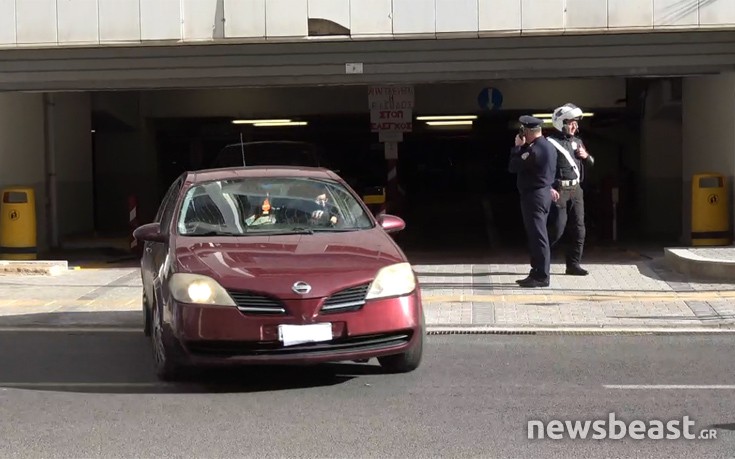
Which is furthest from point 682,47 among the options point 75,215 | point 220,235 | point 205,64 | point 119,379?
point 75,215

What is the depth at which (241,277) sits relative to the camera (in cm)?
711

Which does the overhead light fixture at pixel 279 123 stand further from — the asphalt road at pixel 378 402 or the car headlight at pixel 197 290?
the car headlight at pixel 197 290

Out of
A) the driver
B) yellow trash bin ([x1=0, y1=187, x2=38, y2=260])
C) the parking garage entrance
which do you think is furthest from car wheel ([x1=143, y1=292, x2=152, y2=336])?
the parking garage entrance

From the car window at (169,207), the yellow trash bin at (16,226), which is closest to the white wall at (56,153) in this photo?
the yellow trash bin at (16,226)

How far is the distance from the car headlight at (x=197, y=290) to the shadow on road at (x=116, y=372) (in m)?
0.68

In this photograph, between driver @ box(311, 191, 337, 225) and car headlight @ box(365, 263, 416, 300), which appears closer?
car headlight @ box(365, 263, 416, 300)

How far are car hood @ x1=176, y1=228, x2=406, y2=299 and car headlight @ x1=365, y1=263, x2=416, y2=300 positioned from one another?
0.05 m

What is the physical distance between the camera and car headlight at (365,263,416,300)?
7.23 meters

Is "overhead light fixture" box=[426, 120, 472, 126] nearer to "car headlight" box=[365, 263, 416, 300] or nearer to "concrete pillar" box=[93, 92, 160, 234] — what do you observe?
"concrete pillar" box=[93, 92, 160, 234]

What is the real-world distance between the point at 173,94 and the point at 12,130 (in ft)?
20.4

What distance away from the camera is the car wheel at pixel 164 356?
23.8ft

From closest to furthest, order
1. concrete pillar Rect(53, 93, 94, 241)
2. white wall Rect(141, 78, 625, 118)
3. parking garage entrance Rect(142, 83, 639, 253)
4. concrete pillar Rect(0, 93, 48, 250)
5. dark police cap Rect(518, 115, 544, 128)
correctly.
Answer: dark police cap Rect(518, 115, 544, 128), concrete pillar Rect(0, 93, 48, 250), concrete pillar Rect(53, 93, 94, 241), parking garage entrance Rect(142, 83, 639, 253), white wall Rect(141, 78, 625, 118)

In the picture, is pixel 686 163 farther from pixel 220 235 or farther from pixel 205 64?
pixel 220 235

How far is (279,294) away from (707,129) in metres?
10.5
